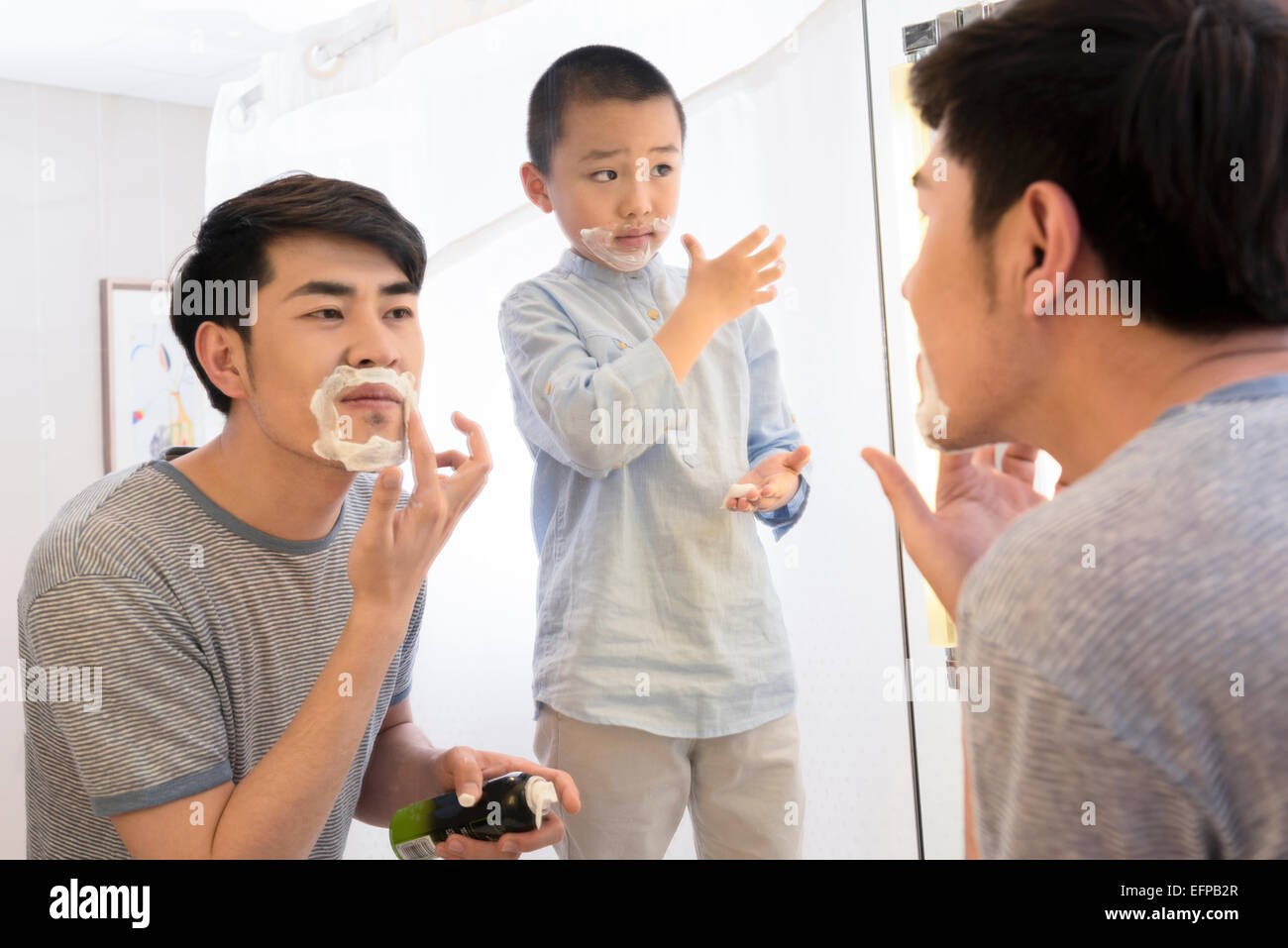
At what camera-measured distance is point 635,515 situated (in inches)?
35.6

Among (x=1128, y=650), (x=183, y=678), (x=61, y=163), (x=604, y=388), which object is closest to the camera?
(x=1128, y=650)

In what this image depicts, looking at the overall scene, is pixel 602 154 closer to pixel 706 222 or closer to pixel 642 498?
pixel 706 222

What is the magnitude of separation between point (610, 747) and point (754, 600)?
186mm

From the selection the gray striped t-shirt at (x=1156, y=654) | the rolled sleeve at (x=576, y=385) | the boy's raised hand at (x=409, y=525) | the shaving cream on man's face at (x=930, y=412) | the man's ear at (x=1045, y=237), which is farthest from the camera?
the rolled sleeve at (x=576, y=385)

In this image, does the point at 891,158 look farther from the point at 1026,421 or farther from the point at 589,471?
the point at 1026,421

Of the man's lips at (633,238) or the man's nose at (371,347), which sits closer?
the man's nose at (371,347)

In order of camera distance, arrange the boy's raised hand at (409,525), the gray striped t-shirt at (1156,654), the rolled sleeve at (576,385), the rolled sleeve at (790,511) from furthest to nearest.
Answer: the rolled sleeve at (790,511), the rolled sleeve at (576,385), the boy's raised hand at (409,525), the gray striped t-shirt at (1156,654)

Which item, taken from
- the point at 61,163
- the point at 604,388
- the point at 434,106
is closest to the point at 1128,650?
the point at 604,388

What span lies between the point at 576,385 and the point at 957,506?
0.33 m

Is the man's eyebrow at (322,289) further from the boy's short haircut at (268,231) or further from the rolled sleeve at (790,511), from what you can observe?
the rolled sleeve at (790,511)

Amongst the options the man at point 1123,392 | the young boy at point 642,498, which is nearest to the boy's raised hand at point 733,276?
the young boy at point 642,498

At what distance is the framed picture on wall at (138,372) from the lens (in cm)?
99

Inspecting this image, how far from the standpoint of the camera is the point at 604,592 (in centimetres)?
91

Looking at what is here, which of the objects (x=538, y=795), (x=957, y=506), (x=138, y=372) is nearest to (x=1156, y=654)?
(x=957, y=506)
